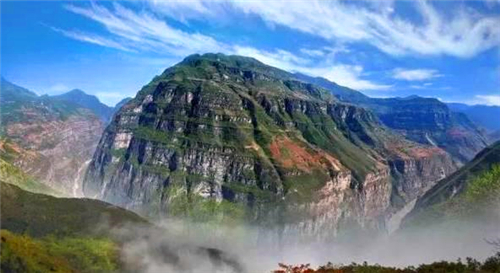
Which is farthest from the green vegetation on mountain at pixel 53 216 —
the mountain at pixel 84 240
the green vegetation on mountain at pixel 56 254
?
the green vegetation on mountain at pixel 56 254

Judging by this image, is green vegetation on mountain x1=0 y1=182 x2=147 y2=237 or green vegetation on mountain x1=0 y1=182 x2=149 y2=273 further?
green vegetation on mountain x1=0 y1=182 x2=147 y2=237

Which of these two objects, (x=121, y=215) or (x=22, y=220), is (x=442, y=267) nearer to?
(x=22, y=220)

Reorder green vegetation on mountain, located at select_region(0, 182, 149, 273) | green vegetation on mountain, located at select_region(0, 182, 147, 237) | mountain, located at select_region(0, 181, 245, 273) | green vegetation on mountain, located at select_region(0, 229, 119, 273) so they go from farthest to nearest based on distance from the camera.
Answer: green vegetation on mountain, located at select_region(0, 182, 147, 237) → mountain, located at select_region(0, 181, 245, 273) → green vegetation on mountain, located at select_region(0, 182, 149, 273) → green vegetation on mountain, located at select_region(0, 229, 119, 273)

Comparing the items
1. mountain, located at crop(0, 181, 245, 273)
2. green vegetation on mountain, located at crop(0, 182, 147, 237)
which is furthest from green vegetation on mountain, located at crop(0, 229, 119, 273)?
green vegetation on mountain, located at crop(0, 182, 147, 237)

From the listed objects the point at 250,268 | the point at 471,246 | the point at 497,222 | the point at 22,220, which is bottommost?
the point at 250,268

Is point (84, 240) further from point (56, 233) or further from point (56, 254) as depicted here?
point (56, 254)

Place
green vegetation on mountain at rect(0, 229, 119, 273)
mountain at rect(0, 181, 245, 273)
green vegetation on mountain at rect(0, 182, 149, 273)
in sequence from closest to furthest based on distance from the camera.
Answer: green vegetation on mountain at rect(0, 229, 119, 273), green vegetation on mountain at rect(0, 182, 149, 273), mountain at rect(0, 181, 245, 273)

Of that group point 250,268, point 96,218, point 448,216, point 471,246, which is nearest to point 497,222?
point 471,246

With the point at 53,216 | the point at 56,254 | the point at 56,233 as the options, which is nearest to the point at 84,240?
the point at 56,233

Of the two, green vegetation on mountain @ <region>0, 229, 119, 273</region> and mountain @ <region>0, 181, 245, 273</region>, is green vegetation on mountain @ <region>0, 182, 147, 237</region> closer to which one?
mountain @ <region>0, 181, 245, 273</region>

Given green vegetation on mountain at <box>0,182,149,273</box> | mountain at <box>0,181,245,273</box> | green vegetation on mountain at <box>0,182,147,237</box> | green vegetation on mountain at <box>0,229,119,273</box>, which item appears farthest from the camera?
green vegetation on mountain at <box>0,182,147,237</box>

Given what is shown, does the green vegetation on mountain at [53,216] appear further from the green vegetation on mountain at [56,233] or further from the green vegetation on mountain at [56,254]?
the green vegetation on mountain at [56,254]
